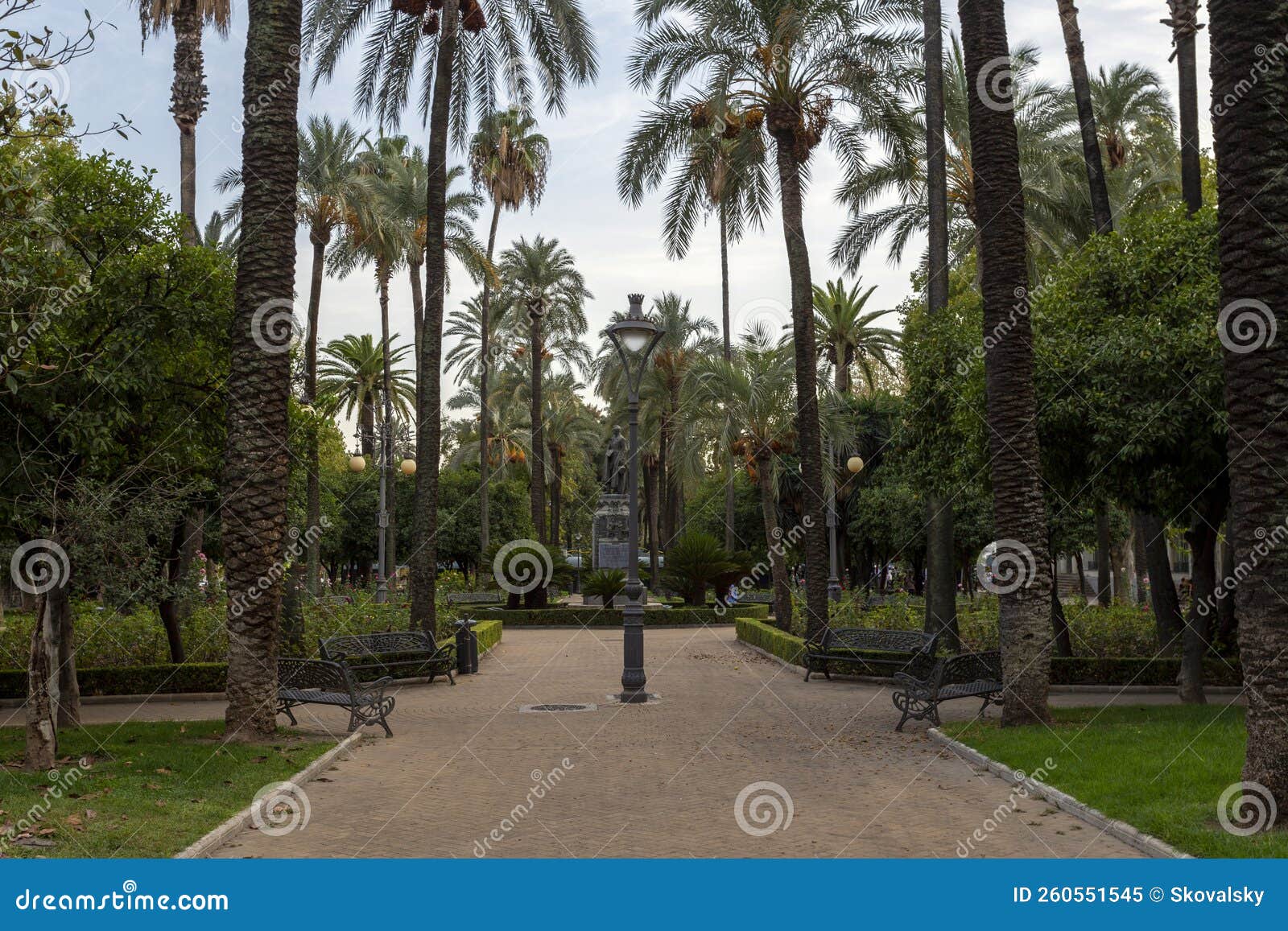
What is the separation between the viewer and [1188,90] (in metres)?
15.8

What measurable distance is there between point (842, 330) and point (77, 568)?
31.8m

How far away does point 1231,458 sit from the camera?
7.13 m

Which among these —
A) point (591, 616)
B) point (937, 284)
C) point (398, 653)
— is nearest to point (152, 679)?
Result: point (398, 653)

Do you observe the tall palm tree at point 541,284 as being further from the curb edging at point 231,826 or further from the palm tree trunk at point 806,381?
the curb edging at point 231,826

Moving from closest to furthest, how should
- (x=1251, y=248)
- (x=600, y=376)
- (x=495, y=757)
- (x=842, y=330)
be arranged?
(x=1251, y=248), (x=495, y=757), (x=842, y=330), (x=600, y=376)

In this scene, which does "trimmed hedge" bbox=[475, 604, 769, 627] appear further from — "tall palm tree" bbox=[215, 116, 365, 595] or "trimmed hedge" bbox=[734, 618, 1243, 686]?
"trimmed hedge" bbox=[734, 618, 1243, 686]

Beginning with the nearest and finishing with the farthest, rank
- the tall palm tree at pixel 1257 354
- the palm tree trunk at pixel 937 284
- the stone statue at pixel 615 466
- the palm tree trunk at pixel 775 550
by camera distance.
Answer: the tall palm tree at pixel 1257 354 < the palm tree trunk at pixel 937 284 < the palm tree trunk at pixel 775 550 < the stone statue at pixel 615 466

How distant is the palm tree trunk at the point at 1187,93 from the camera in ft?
50.6

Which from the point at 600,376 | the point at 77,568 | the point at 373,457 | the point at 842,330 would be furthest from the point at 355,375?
the point at 77,568

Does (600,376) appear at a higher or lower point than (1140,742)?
higher

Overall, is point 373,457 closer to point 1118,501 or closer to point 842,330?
point 842,330

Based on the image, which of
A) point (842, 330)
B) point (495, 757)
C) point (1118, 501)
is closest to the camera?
point (495, 757)

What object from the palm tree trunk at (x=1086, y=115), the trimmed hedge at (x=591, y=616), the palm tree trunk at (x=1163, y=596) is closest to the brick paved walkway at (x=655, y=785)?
the palm tree trunk at (x=1163, y=596)

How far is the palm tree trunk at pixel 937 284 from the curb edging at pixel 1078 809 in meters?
7.09
